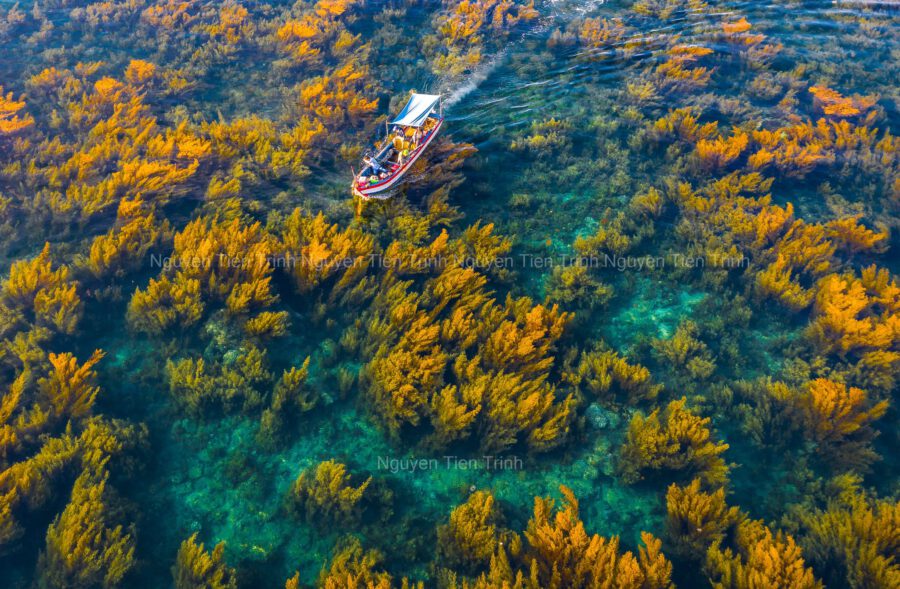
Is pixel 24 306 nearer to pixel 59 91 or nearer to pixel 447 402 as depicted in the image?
pixel 447 402

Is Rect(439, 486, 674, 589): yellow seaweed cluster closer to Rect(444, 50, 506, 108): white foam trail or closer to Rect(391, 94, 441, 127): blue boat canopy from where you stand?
Rect(391, 94, 441, 127): blue boat canopy

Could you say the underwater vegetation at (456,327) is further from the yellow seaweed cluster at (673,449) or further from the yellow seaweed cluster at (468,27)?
the yellow seaweed cluster at (468,27)

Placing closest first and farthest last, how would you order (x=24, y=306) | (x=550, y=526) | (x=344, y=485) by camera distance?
(x=550, y=526) → (x=344, y=485) → (x=24, y=306)

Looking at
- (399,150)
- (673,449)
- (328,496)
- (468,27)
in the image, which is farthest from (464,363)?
(468,27)

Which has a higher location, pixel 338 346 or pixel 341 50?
pixel 341 50

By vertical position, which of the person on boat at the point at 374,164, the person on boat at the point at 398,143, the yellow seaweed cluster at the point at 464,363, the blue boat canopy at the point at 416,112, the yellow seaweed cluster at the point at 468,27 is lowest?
the yellow seaweed cluster at the point at 464,363

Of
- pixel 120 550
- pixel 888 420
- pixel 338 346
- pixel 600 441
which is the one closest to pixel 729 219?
pixel 888 420

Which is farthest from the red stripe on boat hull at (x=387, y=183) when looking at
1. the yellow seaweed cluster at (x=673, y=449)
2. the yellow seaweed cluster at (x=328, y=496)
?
the yellow seaweed cluster at (x=673, y=449)
